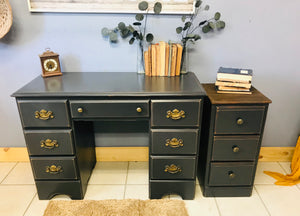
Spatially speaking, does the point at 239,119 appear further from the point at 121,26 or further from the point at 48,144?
the point at 48,144

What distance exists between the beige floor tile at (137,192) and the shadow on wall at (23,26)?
1320mm

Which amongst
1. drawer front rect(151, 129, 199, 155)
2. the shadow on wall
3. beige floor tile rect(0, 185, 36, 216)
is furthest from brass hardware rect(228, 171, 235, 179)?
the shadow on wall

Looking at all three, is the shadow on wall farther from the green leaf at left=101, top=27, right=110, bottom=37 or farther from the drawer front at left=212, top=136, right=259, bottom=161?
the drawer front at left=212, top=136, right=259, bottom=161

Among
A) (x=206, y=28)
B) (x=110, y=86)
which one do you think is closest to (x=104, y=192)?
(x=110, y=86)

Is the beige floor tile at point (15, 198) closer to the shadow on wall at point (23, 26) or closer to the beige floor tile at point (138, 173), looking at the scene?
the beige floor tile at point (138, 173)

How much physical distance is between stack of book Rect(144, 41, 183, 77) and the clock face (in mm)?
650

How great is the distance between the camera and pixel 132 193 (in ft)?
6.20

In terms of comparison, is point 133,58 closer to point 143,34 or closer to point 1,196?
point 143,34

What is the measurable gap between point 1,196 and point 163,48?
5.21ft

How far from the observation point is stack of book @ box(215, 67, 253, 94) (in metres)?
1.70

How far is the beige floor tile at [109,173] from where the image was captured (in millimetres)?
2023

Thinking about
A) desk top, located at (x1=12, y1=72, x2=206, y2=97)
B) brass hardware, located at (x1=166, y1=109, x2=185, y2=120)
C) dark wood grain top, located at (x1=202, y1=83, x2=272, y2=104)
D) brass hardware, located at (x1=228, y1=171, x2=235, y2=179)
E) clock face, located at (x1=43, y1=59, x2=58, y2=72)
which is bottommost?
brass hardware, located at (x1=228, y1=171, x2=235, y2=179)

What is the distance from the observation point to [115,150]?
222 cm

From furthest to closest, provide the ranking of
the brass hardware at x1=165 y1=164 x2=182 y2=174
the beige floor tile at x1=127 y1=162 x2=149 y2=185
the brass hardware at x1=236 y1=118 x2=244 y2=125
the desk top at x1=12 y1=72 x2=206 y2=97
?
the beige floor tile at x1=127 y1=162 x2=149 y2=185 < the brass hardware at x1=165 y1=164 x2=182 y2=174 < the brass hardware at x1=236 y1=118 x2=244 y2=125 < the desk top at x1=12 y1=72 x2=206 y2=97
